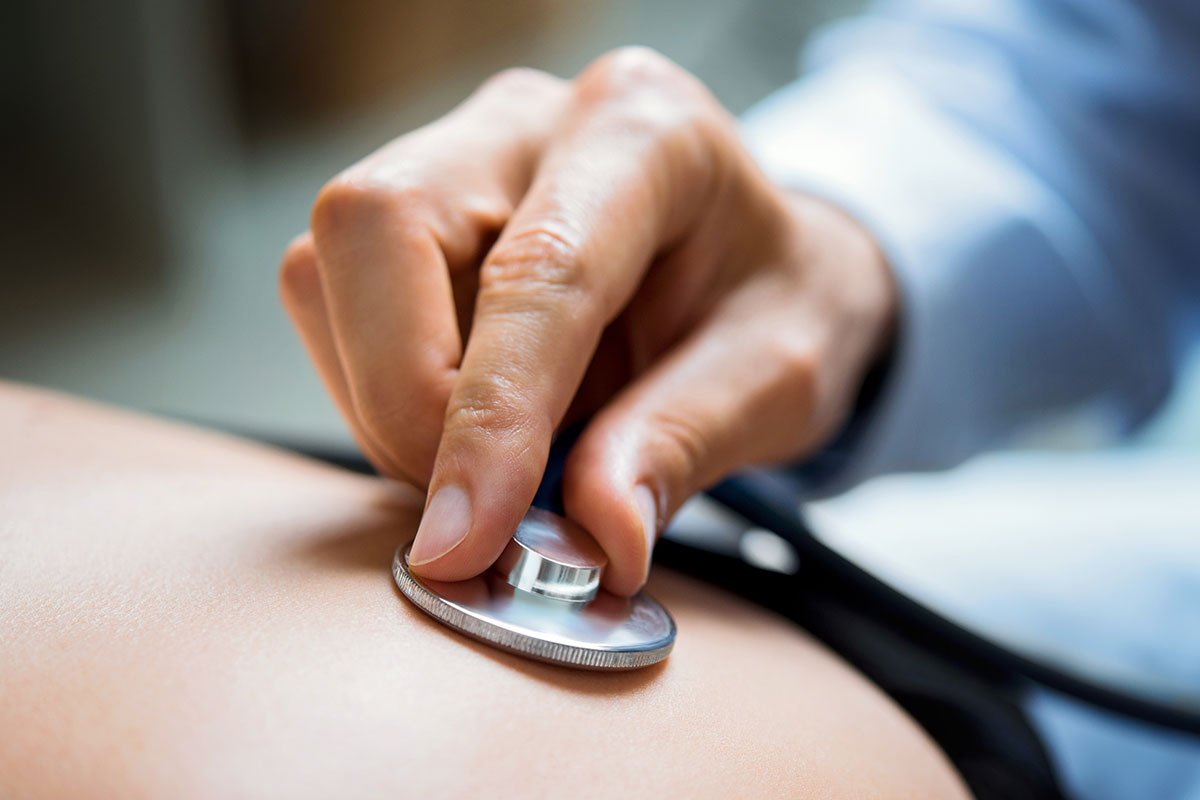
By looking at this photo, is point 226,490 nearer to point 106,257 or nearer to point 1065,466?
point 1065,466

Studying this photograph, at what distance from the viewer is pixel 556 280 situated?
43 cm

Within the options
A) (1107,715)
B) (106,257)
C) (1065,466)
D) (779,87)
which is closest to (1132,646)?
(1107,715)

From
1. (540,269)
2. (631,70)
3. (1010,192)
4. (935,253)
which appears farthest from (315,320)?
(1010,192)

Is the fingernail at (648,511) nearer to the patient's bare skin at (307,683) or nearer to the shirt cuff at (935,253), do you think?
the patient's bare skin at (307,683)

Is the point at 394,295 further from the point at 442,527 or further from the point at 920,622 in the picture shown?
the point at 920,622

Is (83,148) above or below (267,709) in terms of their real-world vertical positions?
below

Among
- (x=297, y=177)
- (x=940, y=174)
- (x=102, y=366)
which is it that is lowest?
(x=102, y=366)

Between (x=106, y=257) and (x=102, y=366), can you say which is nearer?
(x=102, y=366)

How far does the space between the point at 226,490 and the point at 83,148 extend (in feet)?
5.44

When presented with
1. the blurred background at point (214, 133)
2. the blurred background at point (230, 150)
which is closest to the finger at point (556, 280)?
the blurred background at point (230, 150)

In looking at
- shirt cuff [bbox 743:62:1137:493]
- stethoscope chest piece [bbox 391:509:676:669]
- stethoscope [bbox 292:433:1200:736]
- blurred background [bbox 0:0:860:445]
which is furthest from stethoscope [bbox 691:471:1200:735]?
blurred background [bbox 0:0:860:445]

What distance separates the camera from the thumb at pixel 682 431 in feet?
1.32

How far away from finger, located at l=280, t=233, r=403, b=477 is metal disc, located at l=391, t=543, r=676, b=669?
109mm

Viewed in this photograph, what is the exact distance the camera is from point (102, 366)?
164 centimetres
